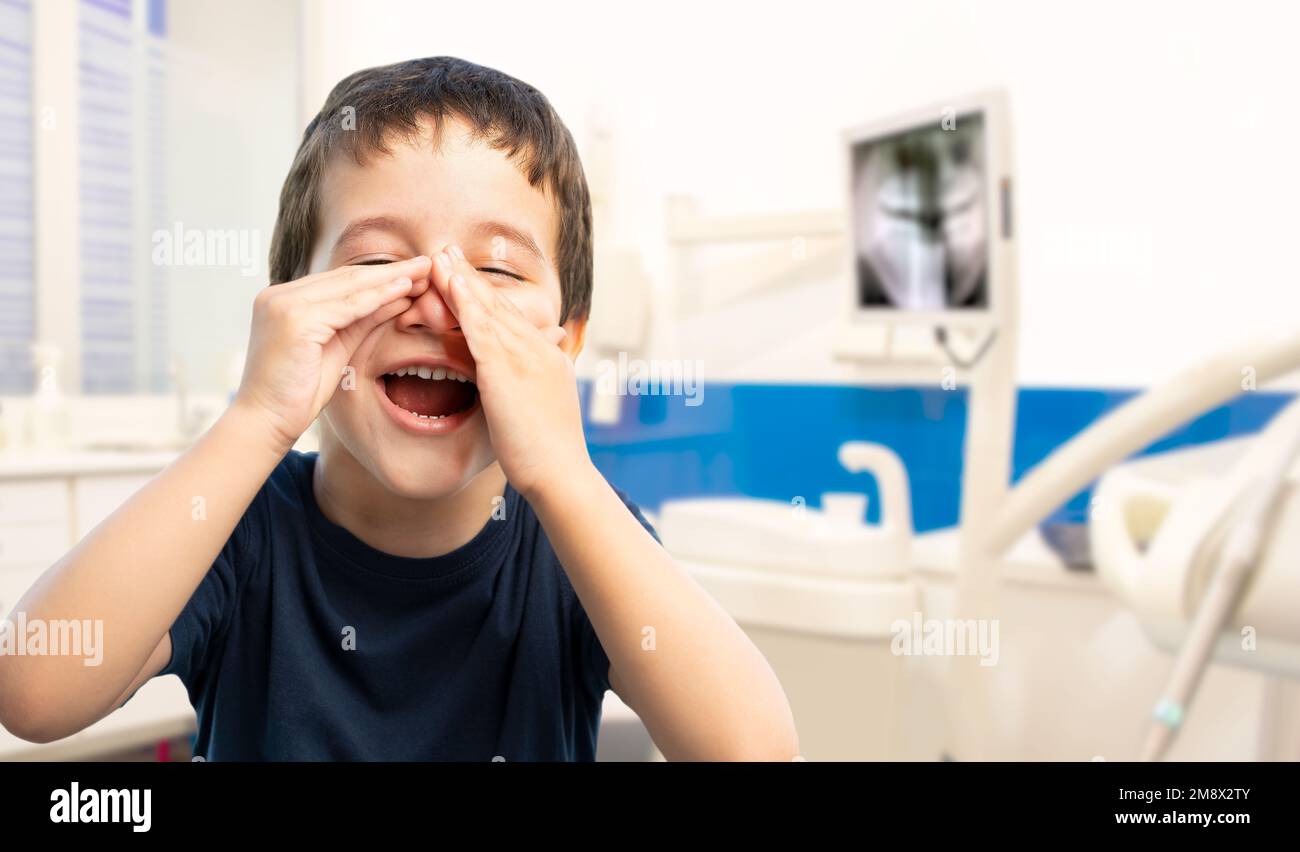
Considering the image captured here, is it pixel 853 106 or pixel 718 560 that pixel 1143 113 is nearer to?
pixel 853 106

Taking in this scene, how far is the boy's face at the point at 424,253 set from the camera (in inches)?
21.1

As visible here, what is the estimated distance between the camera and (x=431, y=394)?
620mm

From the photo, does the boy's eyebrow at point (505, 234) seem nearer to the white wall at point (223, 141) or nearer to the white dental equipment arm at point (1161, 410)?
the white dental equipment arm at point (1161, 410)

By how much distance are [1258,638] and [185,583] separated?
1056 mm

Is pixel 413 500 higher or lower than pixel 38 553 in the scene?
higher

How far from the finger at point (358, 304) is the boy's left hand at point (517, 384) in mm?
24

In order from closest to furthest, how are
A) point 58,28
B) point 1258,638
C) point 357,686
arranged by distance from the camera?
1. point 357,686
2. point 1258,638
3. point 58,28

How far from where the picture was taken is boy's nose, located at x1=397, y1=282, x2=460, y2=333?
524 mm

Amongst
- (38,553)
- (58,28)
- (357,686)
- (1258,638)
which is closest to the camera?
(357,686)

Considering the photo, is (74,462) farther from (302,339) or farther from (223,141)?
(302,339)

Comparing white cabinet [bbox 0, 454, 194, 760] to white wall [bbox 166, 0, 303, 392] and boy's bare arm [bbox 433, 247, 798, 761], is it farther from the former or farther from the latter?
boy's bare arm [bbox 433, 247, 798, 761]

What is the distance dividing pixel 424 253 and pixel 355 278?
58 millimetres
